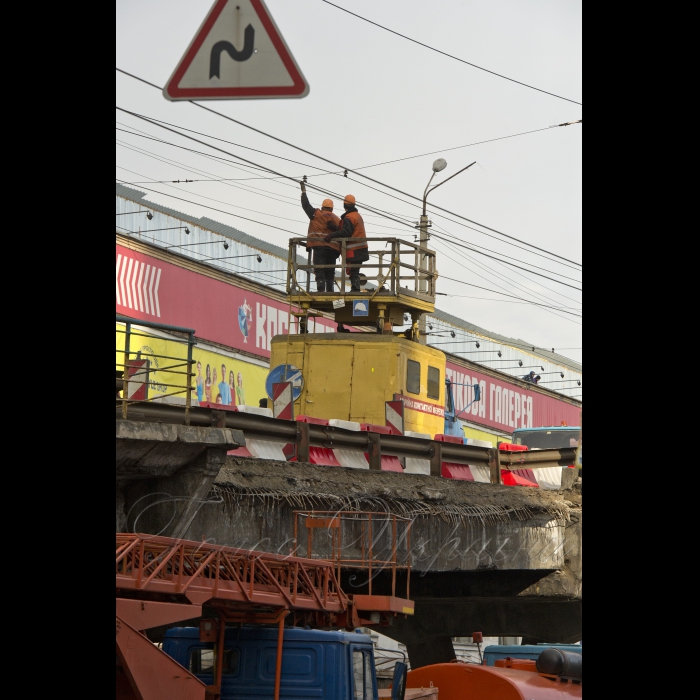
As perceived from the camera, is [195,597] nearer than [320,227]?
Yes

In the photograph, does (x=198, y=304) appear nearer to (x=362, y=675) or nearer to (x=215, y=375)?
(x=215, y=375)

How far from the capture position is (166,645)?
42.4 ft

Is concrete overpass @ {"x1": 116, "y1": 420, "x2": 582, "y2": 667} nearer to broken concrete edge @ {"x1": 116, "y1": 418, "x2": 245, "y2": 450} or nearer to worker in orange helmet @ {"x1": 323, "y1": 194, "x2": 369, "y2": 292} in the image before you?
broken concrete edge @ {"x1": 116, "y1": 418, "x2": 245, "y2": 450}

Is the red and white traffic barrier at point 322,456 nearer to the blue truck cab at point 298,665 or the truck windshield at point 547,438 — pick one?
the blue truck cab at point 298,665

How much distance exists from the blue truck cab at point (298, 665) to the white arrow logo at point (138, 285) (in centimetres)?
2040

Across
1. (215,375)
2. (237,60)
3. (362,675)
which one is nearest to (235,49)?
(237,60)

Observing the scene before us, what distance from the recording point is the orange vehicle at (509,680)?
13.5 metres

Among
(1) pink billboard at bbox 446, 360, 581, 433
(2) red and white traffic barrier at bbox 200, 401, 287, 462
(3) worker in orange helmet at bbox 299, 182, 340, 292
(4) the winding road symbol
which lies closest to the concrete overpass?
(2) red and white traffic barrier at bbox 200, 401, 287, 462

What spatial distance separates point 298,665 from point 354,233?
11289 mm

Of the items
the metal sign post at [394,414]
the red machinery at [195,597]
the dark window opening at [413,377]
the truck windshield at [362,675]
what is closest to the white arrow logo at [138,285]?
the dark window opening at [413,377]

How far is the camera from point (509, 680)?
44.4ft
